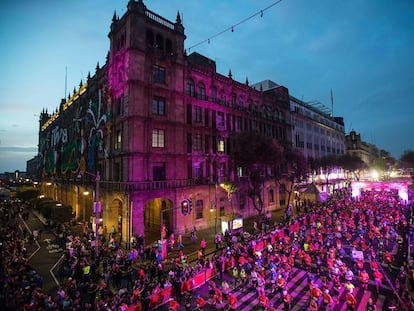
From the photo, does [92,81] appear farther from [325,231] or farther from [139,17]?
[325,231]

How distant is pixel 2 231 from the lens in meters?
27.2

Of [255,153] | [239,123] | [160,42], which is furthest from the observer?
[239,123]

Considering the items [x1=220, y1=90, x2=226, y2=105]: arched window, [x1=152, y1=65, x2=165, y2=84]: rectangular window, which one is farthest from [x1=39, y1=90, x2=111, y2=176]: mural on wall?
[x1=220, y1=90, x2=226, y2=105]: arched window

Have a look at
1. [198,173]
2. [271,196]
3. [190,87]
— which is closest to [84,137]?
[190,87]

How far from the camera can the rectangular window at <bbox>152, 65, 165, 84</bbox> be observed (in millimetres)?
30750

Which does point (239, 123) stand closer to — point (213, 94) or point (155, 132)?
point (213, 94)

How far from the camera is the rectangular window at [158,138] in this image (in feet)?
98.3

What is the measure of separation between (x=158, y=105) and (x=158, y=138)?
4.15 meters

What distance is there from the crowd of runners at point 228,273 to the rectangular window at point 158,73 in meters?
19.8

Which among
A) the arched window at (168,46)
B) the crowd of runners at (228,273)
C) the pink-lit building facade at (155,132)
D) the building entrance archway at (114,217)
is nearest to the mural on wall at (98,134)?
the pink-lit building facade at (155,132)

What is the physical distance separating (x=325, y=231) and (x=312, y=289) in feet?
46.1

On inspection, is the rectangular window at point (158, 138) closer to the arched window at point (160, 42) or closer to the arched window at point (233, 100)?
the arched window at point (160, 42)

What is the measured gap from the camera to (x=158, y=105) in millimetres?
30766

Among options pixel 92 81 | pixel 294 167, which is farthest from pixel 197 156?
pixel 92 81
